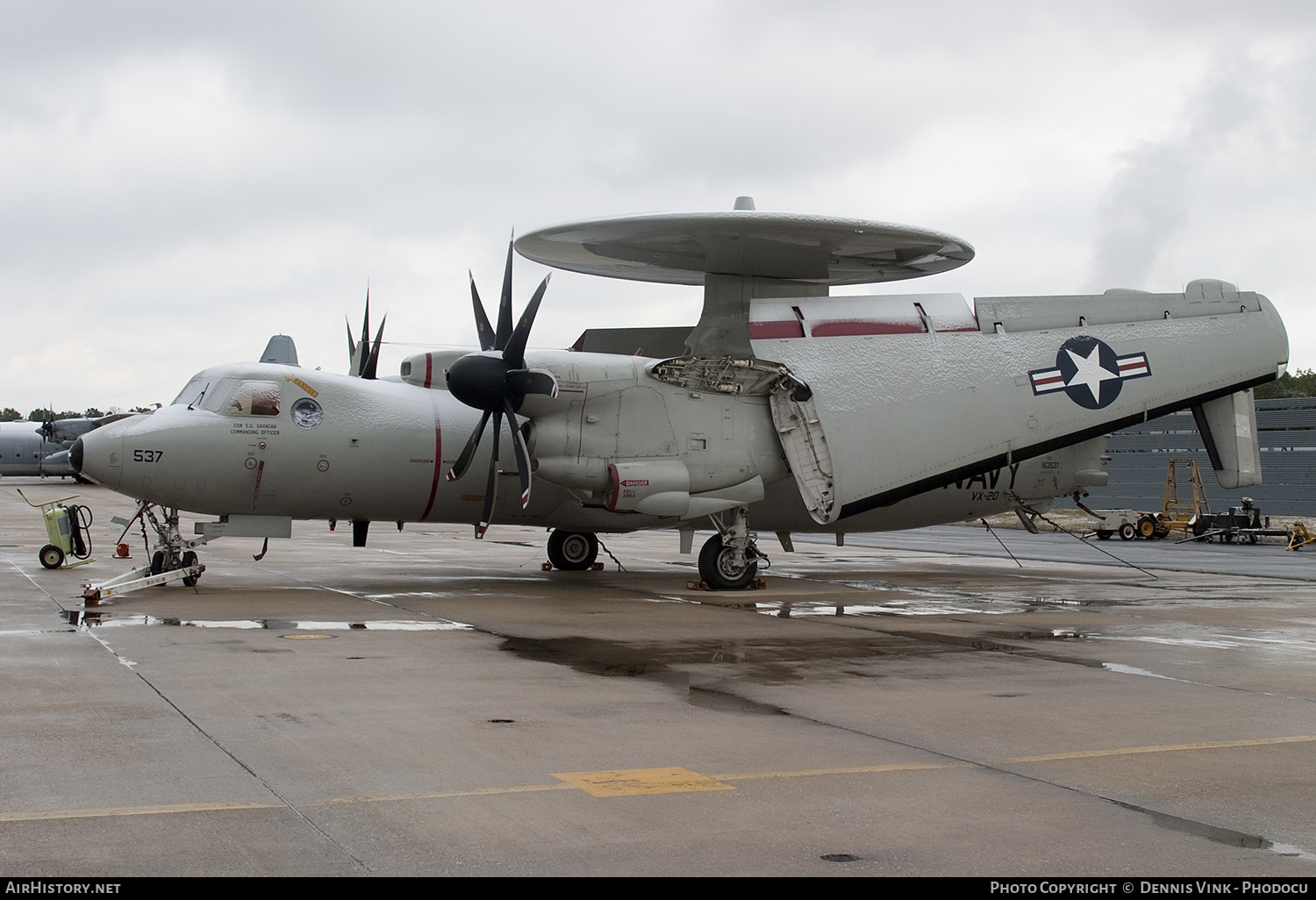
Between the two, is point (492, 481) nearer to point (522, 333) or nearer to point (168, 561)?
point (522, 333)

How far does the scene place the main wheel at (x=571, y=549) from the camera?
2456 centimetres

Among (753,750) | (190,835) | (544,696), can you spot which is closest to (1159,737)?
(753,750)

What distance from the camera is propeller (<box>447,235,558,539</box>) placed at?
61.0 ft

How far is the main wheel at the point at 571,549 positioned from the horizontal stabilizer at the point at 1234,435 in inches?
490

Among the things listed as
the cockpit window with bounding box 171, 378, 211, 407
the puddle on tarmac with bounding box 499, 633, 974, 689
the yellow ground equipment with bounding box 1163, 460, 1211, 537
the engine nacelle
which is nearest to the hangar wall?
the yellow ground equipment with bounding box 1163, 460, 1211, 537

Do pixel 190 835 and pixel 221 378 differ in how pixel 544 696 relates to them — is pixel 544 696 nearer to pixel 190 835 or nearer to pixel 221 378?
pixel 190 835

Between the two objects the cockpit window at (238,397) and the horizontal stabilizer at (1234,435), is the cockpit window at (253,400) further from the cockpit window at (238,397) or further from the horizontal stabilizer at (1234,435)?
the horizontal stabilizer at (1234,435)

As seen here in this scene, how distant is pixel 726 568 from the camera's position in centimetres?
2056

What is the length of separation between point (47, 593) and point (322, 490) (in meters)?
4.43

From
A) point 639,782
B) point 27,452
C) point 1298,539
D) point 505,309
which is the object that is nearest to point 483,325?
point 505,309

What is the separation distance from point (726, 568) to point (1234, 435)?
1042 centimetres

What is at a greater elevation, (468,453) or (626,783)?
(468,453)

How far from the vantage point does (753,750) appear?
26.7 feet

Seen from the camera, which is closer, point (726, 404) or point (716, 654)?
point (716, 654)
